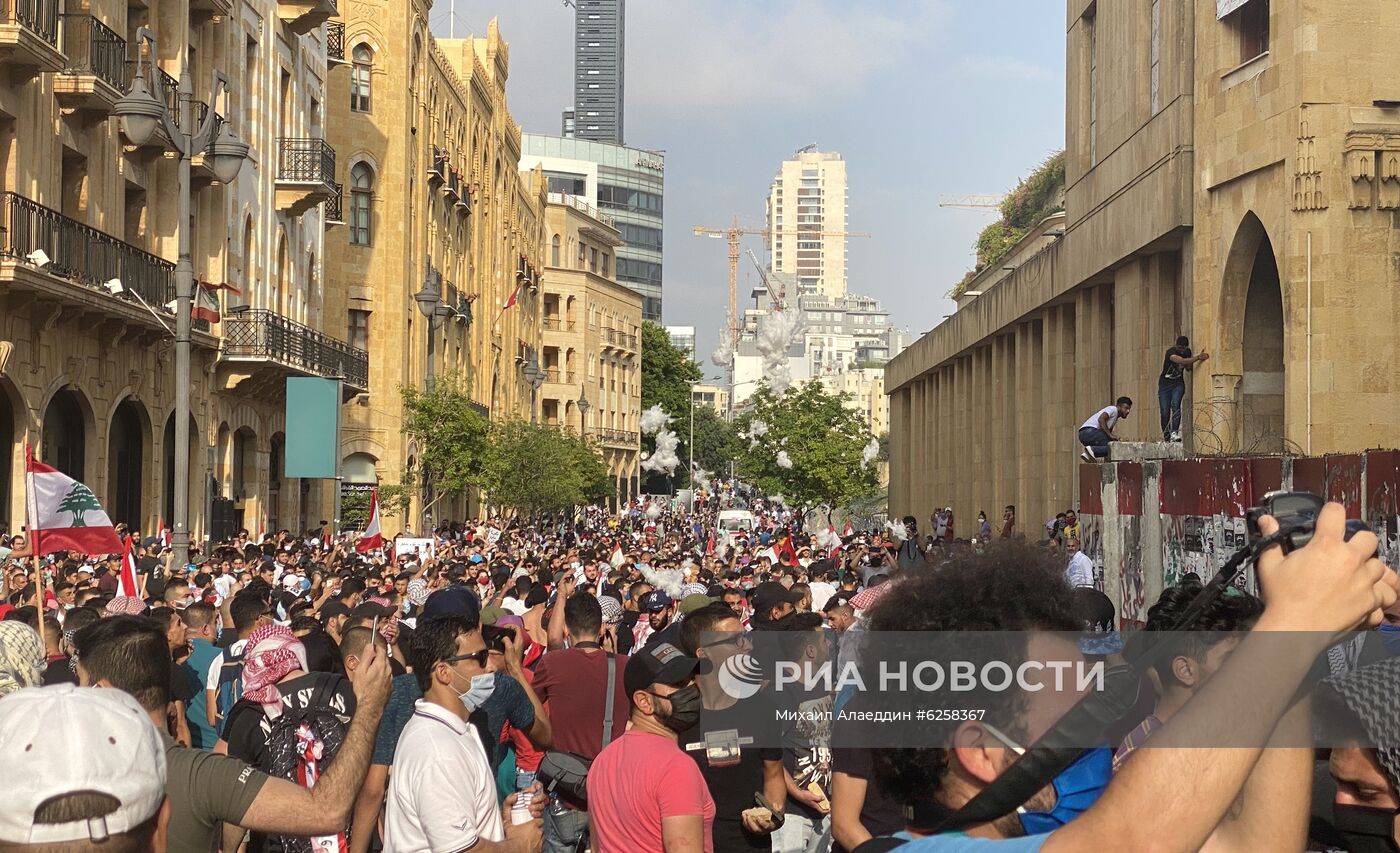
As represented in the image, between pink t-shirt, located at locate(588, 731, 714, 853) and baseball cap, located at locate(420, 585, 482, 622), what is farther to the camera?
baseball cap, located at locate(420, 585, 482, 622)

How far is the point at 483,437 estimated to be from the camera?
165 ft

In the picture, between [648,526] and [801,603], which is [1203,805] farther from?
[648,526]

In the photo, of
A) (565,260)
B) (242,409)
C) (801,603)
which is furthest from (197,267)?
(565,260)

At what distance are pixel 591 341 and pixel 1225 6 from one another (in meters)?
75.7

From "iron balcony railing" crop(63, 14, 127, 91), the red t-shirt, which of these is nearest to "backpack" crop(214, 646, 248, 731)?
the red t-shirt

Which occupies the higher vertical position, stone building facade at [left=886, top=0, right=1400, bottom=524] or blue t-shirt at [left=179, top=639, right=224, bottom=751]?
stone building facade at [left=886, top=0, right=1400, bottom=524]

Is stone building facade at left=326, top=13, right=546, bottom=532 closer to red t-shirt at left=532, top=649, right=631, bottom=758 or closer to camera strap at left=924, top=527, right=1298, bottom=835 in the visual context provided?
red t-shirt at left=532, top=649, right=631, bottom=758

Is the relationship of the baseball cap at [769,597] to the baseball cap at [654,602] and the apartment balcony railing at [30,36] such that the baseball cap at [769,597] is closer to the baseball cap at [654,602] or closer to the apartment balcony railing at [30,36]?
the baseball cap at [654,602]

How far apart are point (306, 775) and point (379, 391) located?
147 ft

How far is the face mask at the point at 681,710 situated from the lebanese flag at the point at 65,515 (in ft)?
28.6

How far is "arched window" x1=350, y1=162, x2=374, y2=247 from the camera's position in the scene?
5125 cm

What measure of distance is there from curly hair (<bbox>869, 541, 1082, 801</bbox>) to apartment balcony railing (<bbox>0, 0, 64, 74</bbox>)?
22.3 meters

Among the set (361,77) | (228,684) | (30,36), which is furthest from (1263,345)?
(361,77)

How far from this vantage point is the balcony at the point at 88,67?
2584cm
